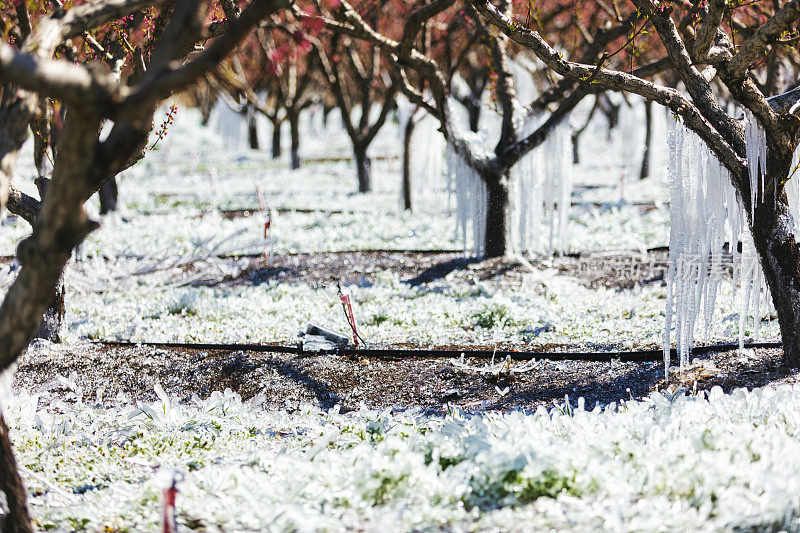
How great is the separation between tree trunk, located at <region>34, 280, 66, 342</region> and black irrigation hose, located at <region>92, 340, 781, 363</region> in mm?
790

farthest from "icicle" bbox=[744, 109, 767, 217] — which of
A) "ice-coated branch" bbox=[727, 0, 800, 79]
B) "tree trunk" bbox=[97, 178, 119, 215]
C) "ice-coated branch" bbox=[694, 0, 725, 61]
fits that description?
"tree trunk" bbox=[97, 178, 119, 215]

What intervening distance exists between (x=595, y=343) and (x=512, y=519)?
12.4 ft

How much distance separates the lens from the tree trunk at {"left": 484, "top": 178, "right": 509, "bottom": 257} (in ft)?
34.8

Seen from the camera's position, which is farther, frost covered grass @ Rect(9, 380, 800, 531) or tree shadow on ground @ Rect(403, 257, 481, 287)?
tree shadow on ground @ Rect(403, 257, 481, 287)

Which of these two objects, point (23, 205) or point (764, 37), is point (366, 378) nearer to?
point (23, 205)

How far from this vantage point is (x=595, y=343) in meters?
7.36

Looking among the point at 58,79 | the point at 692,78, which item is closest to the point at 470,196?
the point at 692,78

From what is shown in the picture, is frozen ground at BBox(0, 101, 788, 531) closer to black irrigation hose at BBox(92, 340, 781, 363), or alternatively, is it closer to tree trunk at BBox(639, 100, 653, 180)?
black irrigation hose at BBox(92, 340, 781, 363)

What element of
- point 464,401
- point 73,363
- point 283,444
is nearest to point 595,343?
point 464,401

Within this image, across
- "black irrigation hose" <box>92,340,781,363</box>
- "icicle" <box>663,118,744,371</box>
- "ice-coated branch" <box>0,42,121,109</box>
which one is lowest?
"black irrigation hose" <box>92,340,781,363</box>

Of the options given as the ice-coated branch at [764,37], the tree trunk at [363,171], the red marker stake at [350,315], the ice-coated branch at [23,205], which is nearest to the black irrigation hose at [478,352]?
the red marker stake at [350,315]

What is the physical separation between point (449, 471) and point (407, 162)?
11.5 meters

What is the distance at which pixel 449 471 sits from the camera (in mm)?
4199

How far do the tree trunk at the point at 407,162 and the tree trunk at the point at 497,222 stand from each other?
4624mm
